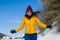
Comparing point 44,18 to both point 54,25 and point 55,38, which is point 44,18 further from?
point 55,38

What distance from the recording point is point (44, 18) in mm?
16328

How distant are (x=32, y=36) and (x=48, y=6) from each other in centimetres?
788

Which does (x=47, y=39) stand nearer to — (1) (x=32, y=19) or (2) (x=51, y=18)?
(2) (x=51, y=18)

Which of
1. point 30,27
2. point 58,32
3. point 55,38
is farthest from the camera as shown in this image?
point 58,32

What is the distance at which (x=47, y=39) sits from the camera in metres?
13.7

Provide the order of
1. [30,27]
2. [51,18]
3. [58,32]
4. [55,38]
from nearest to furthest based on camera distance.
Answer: [30,27] → [55,38] → [58,32] → [51,18]

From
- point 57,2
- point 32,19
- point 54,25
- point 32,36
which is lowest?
point 32,36

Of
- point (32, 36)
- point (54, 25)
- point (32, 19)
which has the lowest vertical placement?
point (32, 36)

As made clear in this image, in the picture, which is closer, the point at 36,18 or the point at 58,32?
the point at 36,18

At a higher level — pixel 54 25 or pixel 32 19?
pixel 54 25

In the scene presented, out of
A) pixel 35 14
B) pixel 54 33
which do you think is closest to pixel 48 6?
pixel 54 33

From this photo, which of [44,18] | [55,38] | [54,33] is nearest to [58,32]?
[54,33]

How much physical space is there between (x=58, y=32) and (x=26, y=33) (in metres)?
6.00

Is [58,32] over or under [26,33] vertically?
→ over
